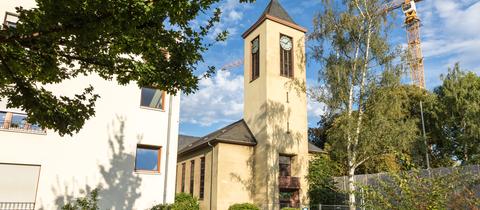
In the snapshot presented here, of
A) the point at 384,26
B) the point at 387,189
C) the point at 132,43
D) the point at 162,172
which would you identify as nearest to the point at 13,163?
the point at 162,172

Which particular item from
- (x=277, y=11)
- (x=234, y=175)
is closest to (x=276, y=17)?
(x=277, y=11)

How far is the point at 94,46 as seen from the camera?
660 cm

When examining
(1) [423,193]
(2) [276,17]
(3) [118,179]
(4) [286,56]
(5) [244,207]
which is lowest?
(5) [244,207]

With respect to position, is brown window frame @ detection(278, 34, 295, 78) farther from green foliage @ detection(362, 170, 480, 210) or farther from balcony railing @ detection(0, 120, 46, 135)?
green foliage @ detection(362, 170, 480, 210)

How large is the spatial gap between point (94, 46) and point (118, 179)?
9.61 m

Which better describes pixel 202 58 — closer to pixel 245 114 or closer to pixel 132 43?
pixel 132 43

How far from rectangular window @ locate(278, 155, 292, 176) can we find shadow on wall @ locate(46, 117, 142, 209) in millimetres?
12232

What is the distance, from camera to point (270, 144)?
2438 cm

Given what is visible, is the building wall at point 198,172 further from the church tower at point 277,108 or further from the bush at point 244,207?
the church tower at point 277,108

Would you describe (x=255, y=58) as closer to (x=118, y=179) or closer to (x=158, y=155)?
(x=158, y=155)

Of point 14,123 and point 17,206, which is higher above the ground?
point 14,123

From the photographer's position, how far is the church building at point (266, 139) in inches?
953

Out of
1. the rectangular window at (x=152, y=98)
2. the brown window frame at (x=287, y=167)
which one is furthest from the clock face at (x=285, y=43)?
the rectangular window at (x=152, y=98)

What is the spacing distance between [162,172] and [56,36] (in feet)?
35.2
